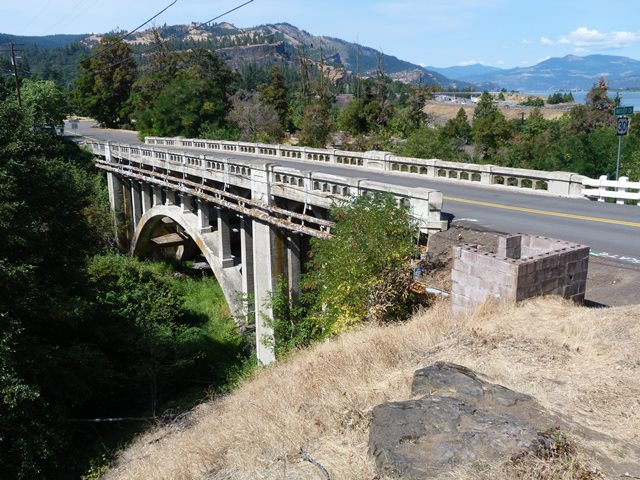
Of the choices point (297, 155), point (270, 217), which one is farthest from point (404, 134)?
point (270, 217)

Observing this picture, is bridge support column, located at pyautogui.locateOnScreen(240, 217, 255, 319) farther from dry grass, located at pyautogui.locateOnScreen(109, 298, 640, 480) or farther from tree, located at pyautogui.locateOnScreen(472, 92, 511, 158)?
tree, located at pyautogui.locateOnScreen(472, 92, 511, 158)

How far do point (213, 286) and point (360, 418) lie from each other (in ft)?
81.4

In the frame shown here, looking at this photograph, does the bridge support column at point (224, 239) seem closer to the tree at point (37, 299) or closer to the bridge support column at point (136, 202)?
the tree at point (37, 299)

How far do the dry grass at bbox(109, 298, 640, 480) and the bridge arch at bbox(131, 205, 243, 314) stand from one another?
472 inches

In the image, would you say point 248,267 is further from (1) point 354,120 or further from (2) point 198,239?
(1) point 354,120

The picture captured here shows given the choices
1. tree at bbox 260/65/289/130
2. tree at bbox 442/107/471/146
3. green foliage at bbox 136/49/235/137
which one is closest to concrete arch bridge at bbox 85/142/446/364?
green foliage at bbox 136/49/235/137

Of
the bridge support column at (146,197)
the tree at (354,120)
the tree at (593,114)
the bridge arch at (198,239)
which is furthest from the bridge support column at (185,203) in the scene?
the tree at (593,114)

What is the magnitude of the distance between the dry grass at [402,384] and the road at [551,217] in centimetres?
408

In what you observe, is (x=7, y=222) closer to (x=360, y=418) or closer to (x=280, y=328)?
(x=280, y=328)

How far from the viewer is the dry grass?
598cm

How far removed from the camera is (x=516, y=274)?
8352 mm

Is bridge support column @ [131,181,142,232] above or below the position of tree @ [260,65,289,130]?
below

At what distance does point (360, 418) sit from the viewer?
6.43 meters

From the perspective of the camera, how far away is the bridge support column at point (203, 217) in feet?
77.4
